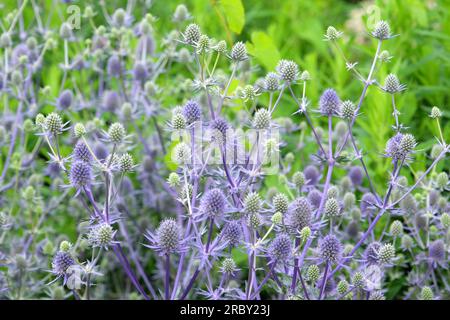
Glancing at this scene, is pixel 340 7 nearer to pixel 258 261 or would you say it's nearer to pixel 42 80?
pixel 42 80

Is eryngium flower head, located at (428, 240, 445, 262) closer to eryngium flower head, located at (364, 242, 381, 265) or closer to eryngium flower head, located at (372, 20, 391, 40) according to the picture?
eryngium flower head, located at (364, 242, 381, 265)

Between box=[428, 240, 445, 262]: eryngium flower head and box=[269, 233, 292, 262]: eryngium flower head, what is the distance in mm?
685

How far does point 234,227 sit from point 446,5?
2361 millimetres

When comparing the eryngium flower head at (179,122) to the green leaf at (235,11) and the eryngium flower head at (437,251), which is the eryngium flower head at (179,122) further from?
the eryngium flower head at (437,251)

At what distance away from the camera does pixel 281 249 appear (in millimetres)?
1907

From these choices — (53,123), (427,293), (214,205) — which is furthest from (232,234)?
(427,293)

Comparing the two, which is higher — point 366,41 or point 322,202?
point 366,41

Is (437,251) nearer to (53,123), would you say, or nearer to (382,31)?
(382,31)

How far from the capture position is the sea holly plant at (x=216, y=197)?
6.45 feet

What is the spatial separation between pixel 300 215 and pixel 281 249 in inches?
5.0

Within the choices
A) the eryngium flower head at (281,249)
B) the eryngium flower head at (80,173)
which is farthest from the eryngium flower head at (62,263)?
the eryngium flower head at (281,249)

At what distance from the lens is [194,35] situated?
2033 mm
